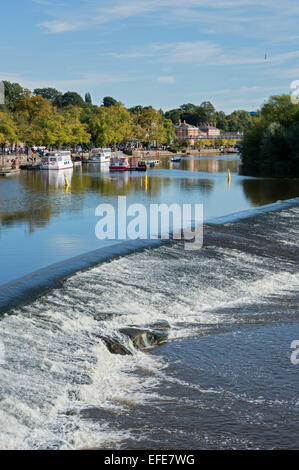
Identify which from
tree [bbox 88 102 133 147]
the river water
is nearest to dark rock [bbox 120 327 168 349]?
the river water

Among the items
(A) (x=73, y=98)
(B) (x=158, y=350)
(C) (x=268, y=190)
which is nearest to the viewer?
(B) (x=158, y=350)

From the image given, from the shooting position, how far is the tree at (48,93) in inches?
6471

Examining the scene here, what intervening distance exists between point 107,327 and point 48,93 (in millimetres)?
162016

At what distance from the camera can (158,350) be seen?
35.5 ft

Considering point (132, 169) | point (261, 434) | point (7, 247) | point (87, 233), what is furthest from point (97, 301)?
point (132, 169)

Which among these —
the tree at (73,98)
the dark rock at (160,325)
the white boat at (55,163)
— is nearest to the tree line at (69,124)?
the white boat at (55,163)

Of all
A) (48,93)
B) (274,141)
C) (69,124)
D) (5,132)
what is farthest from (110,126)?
(48,93)

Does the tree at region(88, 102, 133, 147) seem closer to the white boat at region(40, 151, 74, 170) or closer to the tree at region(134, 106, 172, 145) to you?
the tree at region(134, 106, 172, 145)

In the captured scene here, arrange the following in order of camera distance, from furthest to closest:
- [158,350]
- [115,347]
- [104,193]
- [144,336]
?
[104,193], [144,336], [158,350], [115,347]

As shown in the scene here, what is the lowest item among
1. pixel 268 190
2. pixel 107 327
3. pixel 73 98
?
pixel 107 327

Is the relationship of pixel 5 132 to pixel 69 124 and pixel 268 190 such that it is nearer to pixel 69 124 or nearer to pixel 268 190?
pixel 69 124

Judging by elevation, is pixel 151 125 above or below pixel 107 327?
above

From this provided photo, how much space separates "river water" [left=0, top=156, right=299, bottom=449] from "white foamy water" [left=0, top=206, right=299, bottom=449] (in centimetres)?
3
